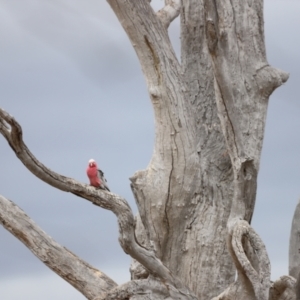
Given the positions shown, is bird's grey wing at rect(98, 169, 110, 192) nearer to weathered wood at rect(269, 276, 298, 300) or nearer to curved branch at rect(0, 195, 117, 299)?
curved branch at rect(0, 195, 117, 299)

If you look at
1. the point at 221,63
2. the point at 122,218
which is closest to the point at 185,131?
the point at 221,63

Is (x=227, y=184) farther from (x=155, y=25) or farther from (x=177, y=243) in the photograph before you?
(x=155, y=25)

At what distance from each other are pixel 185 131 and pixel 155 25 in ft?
3.31

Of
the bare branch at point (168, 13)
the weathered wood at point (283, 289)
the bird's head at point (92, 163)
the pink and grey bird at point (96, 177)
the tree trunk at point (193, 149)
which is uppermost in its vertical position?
the bare branch at point (168, 13)

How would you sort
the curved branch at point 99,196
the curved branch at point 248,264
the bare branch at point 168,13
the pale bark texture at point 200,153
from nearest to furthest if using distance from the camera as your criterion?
1. the curved branch at point 99,196
2. the curved branch at point 248,264
3. the pale bark texture at point 200,153
4. the bare branch at point 168,13

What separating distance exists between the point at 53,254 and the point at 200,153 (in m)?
1.65

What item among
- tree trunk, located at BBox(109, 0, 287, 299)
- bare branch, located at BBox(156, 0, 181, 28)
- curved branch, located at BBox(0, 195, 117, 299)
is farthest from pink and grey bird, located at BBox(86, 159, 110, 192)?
bare branch, located at BBox(156, 0, 181, 28)

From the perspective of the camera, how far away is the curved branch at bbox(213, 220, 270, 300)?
6660 millimetres

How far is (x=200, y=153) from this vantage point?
761cm

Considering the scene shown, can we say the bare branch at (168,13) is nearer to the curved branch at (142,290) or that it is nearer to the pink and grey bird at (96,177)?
the pink and grey bird at (96,177)

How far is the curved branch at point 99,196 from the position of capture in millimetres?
6508

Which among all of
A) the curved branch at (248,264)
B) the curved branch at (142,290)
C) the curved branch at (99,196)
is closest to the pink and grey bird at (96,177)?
the curved branch at (99,196)

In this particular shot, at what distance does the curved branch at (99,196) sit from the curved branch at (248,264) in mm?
598

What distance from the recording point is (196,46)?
790cm
